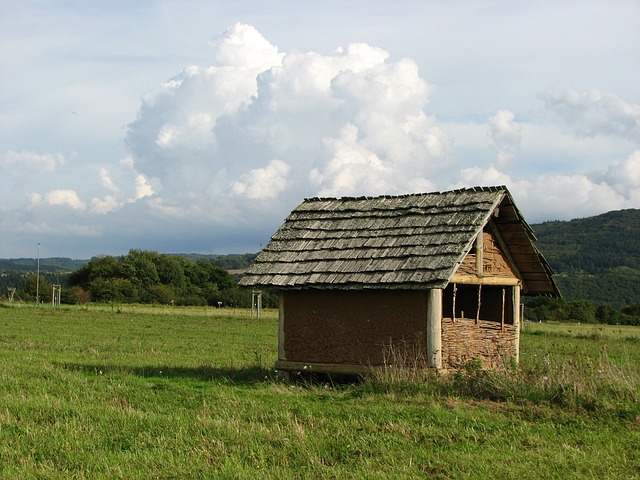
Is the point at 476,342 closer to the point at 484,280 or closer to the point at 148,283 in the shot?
the point at 484,280

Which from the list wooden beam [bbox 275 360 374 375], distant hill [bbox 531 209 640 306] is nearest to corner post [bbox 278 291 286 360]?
wooden beam [bbox 275 360 374 375]

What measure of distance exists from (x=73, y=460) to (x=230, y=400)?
150 inches

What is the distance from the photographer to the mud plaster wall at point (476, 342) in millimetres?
14812

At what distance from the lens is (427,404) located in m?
12.0

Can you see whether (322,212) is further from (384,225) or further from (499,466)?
(499,466)

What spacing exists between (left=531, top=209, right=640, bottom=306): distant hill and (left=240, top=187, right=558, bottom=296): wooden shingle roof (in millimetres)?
77275

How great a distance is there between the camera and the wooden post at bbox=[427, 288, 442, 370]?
14.2 m

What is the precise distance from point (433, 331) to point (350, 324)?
168cm

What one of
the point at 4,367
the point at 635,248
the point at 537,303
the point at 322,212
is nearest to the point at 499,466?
the point at 322,212

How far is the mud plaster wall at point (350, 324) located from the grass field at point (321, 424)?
65cm

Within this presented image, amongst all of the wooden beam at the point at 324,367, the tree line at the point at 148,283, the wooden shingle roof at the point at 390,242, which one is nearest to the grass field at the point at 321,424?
the wooden beam at the point at 324,367

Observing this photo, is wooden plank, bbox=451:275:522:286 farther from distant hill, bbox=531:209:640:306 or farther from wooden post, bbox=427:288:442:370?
distant hill, bbox=531:209:640:306

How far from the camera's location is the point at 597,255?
11281 cm

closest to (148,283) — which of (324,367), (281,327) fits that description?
(281,327)
